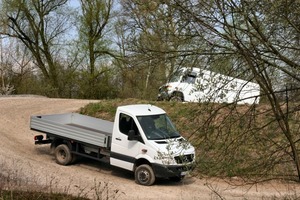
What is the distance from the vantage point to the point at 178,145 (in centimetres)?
549

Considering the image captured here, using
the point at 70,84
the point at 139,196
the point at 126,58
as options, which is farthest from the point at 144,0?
the point at 70,84

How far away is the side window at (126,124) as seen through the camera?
1243cm

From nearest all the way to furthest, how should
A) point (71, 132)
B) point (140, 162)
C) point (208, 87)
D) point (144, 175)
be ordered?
point (208, 87) < point (144, 175) < point (140, 162) < point (71, 132)

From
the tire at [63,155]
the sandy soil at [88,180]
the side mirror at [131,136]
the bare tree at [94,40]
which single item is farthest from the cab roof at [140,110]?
the bare tree at [94,40]

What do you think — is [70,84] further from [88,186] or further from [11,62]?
Answer: [88,186]

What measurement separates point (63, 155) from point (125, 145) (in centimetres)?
241

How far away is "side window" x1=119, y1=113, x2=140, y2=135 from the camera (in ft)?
40.8

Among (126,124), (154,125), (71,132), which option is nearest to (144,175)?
(154,125)

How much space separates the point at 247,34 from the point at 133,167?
8139 mm

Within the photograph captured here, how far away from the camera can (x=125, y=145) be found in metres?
12.3

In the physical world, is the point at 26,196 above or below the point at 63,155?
above

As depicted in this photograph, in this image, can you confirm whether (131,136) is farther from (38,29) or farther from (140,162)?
(38,29)

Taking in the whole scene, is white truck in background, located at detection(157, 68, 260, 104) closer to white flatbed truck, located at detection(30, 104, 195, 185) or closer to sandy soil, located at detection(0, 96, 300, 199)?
sandy soil, located at detection(0, 96, 300, 199)

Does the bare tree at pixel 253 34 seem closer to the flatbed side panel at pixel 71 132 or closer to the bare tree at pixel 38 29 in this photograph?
the flatbed side panel at pixel 71 132
